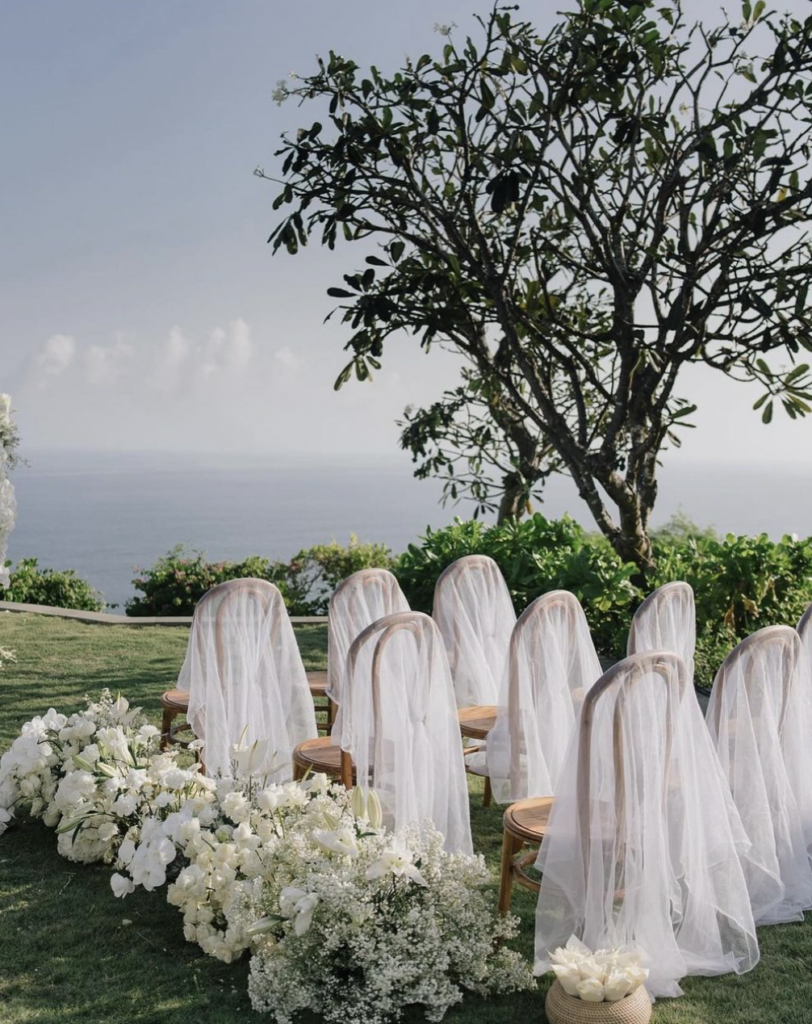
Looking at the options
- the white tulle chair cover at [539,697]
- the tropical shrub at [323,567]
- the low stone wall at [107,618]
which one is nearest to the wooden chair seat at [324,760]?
the white tulle chair cover at [539,697]

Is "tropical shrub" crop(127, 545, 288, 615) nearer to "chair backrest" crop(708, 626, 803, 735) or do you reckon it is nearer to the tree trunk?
the tree trunk

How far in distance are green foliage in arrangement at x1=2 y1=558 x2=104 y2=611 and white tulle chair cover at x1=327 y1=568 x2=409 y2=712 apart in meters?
6.01

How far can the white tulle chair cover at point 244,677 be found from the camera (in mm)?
4473

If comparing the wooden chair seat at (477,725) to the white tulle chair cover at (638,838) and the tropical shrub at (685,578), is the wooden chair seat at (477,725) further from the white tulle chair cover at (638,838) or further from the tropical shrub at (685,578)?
the tropical shrub at (685,578)

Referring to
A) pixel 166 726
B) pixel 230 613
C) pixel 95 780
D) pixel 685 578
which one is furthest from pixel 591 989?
pixel 685 578

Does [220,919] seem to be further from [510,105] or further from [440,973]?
[510,105]

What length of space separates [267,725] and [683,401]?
5330mm

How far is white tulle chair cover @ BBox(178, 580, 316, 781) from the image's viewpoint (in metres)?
4.47

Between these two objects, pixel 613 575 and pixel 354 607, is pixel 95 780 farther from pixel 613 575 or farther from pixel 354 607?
pixel 613 575

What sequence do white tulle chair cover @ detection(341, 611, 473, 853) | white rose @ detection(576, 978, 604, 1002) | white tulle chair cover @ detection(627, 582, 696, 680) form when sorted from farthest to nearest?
white tulle chair cover @ detection(627, 582, 696, 680) → white tulle chair cover @ detection(341, 611, 473, 853) → white rose @ detection(576, 978, 604, 1002)

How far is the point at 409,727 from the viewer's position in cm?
381

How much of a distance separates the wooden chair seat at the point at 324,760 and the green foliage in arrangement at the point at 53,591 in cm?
654

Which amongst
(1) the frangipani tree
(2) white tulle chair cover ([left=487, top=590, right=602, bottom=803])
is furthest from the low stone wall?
(2) white tulle chair cover ([left=487, top=590, right=602, bottom=803])

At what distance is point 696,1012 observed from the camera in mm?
2986
